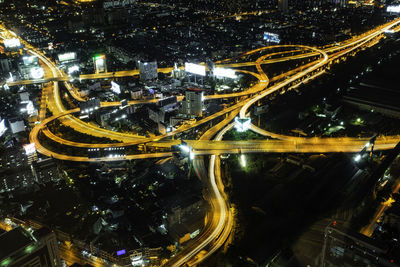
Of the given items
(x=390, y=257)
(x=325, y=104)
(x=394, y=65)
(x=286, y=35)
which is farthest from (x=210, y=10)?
→ (x=390, y=257)

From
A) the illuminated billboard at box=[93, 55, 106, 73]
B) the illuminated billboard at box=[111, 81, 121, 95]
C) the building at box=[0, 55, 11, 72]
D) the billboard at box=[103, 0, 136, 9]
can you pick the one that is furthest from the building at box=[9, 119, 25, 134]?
the billboard at box=[103, 0, 136, 9]

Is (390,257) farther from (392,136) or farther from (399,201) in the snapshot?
(392,136)

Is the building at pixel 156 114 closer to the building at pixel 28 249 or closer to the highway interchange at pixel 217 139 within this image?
the highway interchange at pixel 217 139

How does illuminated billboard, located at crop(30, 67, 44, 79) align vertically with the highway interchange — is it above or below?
above

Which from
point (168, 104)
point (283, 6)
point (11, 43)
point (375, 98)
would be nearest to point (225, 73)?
point (168, 104)

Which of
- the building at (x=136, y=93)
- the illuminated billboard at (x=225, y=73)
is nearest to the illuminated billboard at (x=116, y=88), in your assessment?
the building at (x=136, y=93)

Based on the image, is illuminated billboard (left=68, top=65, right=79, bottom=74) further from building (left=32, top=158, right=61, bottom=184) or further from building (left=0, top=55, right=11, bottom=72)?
building (left=32, top=158, right=61, bottom=184)

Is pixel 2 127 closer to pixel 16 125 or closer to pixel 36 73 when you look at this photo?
pixel 16 125
